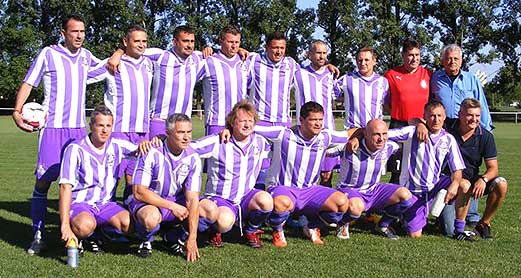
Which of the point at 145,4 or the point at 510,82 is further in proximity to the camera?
the point at 145,4

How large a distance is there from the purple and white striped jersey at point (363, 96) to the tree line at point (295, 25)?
37.4 metres

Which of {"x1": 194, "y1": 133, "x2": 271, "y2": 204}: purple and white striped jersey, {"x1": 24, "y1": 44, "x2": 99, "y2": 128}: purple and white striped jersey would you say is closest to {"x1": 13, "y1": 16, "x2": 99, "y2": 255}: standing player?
{"x1": 24, "y1": 44, "x2": 99, "y2": 128}: purple and white striped jersey

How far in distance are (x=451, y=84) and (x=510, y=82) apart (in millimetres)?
38764

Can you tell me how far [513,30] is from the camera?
4216 centimetres

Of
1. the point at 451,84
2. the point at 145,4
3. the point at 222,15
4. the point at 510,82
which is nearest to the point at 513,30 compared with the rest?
the point at 510,82

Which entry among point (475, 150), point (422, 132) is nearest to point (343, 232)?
Answer: point (422, 132)

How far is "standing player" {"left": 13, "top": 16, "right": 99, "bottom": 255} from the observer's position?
5.43 meters

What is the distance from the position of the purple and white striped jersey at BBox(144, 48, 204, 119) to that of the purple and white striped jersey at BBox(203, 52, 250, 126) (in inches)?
9.6

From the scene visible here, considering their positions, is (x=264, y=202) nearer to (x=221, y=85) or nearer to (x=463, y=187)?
(x=221, y=85)

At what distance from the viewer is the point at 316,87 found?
269 inches

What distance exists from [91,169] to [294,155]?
1855mm

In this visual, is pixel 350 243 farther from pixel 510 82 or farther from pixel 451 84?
pixel 510 82

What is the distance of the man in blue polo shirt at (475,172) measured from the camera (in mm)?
5957

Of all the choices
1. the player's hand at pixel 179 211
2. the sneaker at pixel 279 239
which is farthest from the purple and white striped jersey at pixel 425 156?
the player's hand at pixel 179 211
